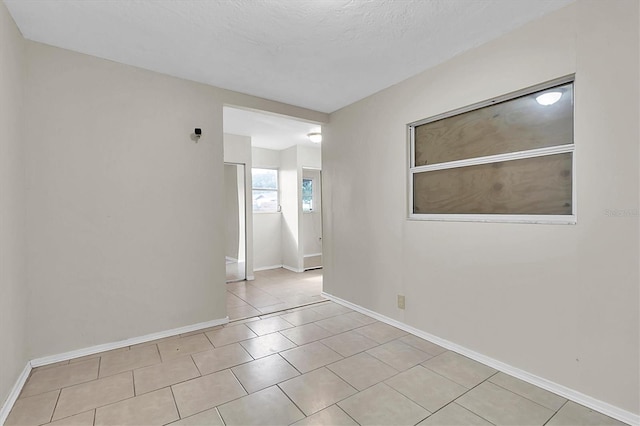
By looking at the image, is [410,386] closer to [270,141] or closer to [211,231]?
[211,231]

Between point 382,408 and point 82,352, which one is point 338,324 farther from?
point 82,352

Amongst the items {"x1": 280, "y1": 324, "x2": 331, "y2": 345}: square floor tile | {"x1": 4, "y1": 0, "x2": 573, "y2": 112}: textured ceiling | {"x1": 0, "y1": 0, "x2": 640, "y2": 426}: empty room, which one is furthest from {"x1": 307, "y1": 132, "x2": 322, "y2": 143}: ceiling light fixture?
{"x1": 280, "y1": 324, "x2": 331, "y2": 345}: square floor tile

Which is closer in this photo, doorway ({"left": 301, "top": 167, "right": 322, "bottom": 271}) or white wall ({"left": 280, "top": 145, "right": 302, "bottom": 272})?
white wall ({"left": 280, "top": 145, "right": 302, "bottom": 272})

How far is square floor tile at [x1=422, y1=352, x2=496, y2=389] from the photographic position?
6.93ft

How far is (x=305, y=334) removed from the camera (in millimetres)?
2910

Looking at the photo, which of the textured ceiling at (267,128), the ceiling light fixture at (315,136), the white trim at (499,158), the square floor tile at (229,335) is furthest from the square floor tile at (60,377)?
the ceiling light fixture at (315,136)

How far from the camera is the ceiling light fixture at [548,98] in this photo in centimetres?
202

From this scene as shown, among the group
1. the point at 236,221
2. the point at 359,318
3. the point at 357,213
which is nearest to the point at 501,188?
the point at 357,213

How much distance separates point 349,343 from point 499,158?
1.99 meters

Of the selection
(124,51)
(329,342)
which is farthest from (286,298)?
(124,51)

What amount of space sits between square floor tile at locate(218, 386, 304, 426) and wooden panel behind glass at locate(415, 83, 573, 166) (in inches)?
90.9

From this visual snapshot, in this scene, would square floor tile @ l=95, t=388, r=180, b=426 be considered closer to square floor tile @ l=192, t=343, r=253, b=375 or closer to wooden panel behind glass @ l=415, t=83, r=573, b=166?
square floor tile @ l=192, t=343, r=253, b=375

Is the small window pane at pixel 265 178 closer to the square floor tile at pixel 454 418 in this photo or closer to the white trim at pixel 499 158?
the white trim at pixel 499 158

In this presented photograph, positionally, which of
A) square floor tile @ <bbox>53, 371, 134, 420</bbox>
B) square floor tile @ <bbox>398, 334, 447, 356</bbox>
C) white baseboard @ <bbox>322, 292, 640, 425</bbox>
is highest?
white baseboard @ <bbox>322, 292, 640, 425</bbox>
